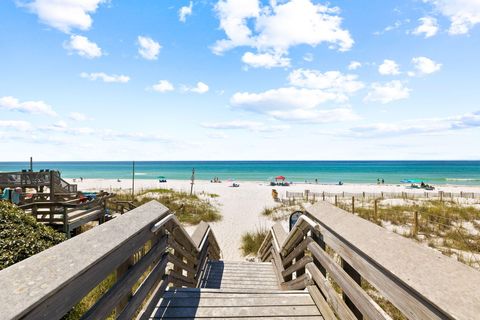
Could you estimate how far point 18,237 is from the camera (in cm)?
454

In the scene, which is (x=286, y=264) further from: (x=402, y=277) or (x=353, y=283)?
(x=402, y=277)

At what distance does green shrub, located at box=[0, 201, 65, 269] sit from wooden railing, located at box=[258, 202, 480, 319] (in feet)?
13.7

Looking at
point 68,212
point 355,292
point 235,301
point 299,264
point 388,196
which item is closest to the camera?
point 355,292

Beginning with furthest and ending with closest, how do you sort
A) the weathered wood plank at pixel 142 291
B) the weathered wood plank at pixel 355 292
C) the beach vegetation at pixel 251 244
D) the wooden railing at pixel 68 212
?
the beach vegetation at pixel 251 244
the wooden railing at pixel 68 212
the weathered wood plank at pixel 142 291
the weathered wood plank at pixel 355 292

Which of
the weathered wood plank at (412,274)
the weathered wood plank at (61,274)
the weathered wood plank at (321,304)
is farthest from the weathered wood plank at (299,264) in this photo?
the weathered wood plank at (61,274)

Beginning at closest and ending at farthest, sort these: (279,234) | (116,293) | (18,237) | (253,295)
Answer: (116,293) < (253,295) < (18,237) < (279,234)

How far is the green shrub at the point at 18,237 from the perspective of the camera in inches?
162

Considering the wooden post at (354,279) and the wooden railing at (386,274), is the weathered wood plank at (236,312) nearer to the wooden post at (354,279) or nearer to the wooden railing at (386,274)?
the wooden railing at (386,274)

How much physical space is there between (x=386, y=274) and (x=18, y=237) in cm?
544

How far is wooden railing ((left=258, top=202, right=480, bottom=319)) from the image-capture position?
1094 mm

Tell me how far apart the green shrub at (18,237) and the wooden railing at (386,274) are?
4190 mm

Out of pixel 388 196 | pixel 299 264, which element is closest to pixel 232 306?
pixel 299 264

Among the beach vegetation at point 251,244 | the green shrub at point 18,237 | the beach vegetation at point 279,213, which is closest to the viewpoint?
the green shrub at point 18,237

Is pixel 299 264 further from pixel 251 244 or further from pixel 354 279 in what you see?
pixel 251 244
